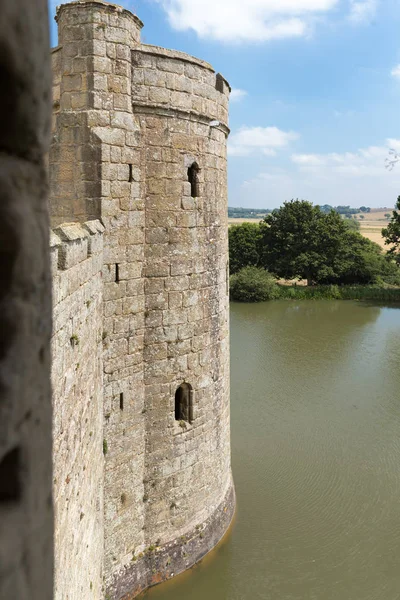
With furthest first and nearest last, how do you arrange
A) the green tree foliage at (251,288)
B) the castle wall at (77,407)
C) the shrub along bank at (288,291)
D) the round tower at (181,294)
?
the shrub along bank at (288,291)
the green tree foliage at (251,288)
the round tower at (181,294)
the castle wall at (77,407)

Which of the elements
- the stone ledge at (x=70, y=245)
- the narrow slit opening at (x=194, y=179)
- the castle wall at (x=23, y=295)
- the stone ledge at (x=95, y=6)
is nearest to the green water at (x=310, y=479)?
the stone ledge at (x=70, y=245)

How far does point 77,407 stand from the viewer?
13.4ft

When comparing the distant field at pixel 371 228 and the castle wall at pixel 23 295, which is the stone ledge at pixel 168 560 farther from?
the distant field at pixel 371 228

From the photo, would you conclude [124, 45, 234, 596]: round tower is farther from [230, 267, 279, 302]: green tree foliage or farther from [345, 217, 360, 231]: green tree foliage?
[345, 217, 360, 231]: green tree foliage

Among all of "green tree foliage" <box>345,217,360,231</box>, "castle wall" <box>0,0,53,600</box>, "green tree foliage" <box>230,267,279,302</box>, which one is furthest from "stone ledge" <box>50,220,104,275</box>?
"green tree foliage" <box>345,217,360,231</box>

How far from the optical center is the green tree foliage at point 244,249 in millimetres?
34469

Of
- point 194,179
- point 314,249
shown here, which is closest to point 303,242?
point 314,249

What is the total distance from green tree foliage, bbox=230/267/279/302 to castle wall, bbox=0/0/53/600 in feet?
90.1

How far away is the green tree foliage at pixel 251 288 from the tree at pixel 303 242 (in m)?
3.63

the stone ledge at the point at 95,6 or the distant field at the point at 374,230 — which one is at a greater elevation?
the stone ledge at the point at 95,6

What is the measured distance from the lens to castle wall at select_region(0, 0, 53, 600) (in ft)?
3.23

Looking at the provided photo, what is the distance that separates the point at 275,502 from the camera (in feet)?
→ 30.0

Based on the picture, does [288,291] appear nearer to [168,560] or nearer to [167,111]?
[168,560]

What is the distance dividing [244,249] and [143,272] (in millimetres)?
28820
